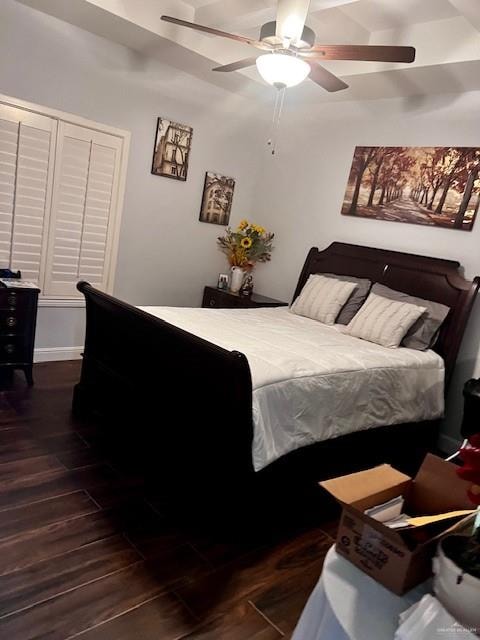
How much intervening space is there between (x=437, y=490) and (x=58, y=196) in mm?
3383

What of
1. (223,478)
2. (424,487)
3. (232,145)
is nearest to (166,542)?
(223,478)

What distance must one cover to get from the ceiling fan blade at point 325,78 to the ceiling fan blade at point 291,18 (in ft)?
1.20

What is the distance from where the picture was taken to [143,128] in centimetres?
399

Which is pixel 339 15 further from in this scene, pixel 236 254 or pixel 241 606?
pixel 241 606

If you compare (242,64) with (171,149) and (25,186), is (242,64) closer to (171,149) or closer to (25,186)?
(171,149)

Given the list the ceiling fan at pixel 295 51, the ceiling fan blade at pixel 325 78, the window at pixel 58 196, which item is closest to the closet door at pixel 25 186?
the window at pixel 58 196

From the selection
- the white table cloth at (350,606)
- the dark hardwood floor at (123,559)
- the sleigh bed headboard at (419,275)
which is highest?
the sleigh bed headboard at (419,275)

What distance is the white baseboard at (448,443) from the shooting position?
3.45m

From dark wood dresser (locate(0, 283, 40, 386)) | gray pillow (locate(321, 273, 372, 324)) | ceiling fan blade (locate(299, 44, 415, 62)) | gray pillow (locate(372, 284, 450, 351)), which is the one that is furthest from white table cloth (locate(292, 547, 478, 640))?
dark wood dresser (locate(0, 283, 40, 386))

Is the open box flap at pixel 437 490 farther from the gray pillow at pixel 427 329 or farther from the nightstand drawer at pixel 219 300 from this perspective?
the nightstand drawer at pixel 219 300

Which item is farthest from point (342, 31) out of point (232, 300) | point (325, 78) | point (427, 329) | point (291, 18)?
point (232, 300)

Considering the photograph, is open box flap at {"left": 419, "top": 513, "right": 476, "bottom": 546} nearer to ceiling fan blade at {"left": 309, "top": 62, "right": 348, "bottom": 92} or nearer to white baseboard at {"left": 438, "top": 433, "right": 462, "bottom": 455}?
ceiling fan blade at {"left": 309, "top": 62, "right": 348, "bottom": 92}

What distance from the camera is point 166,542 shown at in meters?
2.05

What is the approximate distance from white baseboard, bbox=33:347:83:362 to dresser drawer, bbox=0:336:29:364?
473 mm
